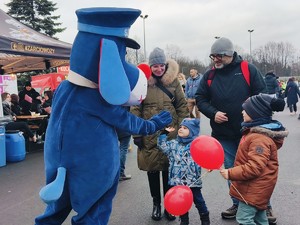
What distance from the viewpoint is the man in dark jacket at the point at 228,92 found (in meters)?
3.58

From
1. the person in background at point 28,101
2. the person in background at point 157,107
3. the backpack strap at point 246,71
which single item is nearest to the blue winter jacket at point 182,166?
the person in background at point 157,107

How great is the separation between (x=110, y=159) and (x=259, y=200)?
4.28 feet

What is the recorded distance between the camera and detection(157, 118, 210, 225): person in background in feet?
11.0

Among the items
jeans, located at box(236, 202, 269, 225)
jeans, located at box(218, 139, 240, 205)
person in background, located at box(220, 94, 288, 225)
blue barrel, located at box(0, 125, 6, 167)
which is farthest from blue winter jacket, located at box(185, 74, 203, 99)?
jeans, located at box(236, 202, 269, 225)

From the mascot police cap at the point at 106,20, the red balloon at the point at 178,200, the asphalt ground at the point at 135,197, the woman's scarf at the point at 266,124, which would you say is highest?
the mascot police cap at the point at 106,20

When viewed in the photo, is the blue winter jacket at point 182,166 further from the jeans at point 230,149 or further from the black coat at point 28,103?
the black coat at point 28,103

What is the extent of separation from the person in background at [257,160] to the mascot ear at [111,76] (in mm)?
1119

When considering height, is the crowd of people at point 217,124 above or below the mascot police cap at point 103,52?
below

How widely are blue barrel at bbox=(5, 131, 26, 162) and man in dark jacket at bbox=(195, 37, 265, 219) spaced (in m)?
4.80

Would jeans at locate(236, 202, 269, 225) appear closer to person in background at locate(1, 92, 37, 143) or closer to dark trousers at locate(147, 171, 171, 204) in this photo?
dark trousers at locate(147, 171, 171, 204)

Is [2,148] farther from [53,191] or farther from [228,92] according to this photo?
[53,191]

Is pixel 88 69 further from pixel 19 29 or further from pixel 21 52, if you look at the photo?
Answer: pixel 19 29

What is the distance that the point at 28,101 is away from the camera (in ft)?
32.8

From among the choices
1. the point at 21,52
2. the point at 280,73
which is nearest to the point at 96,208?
the point at 21,52
